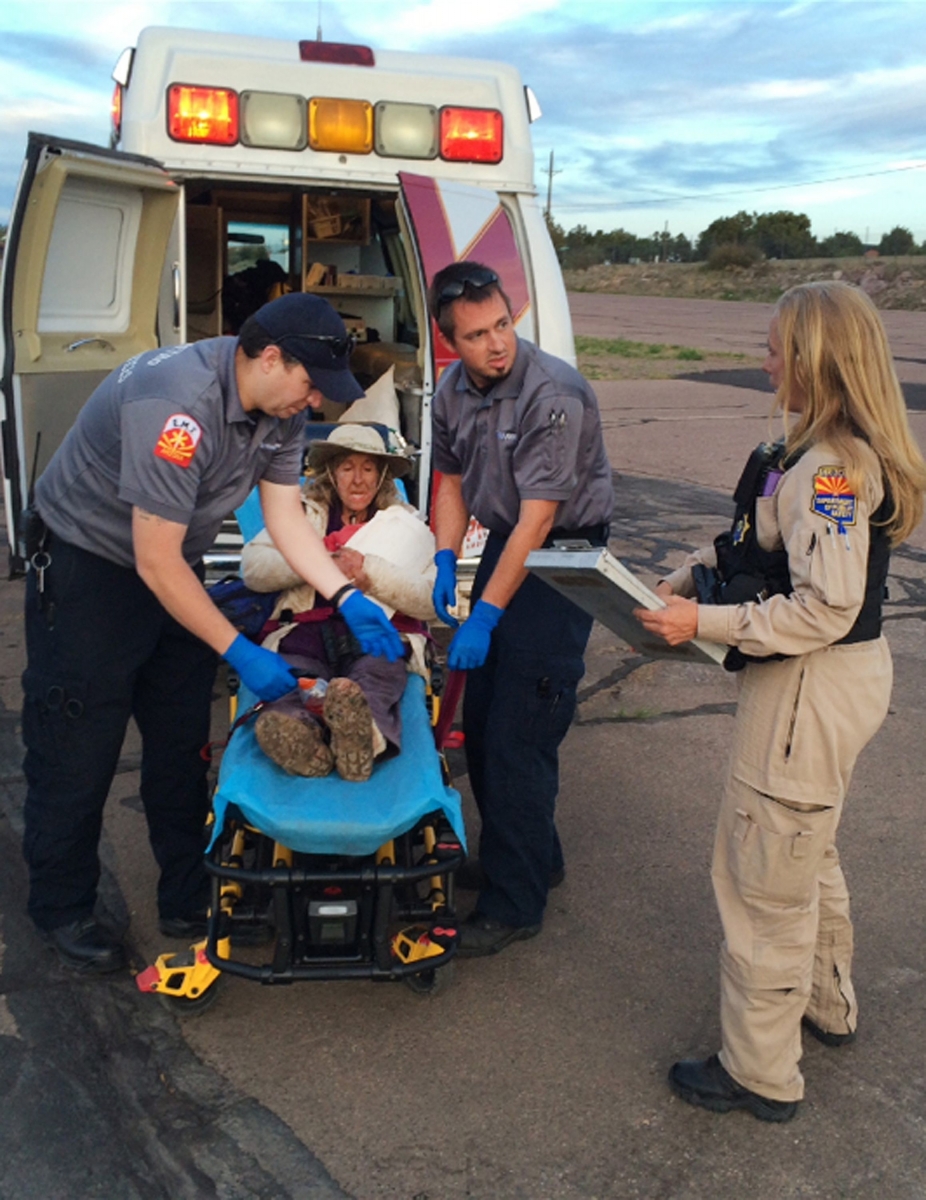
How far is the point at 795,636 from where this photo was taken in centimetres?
239

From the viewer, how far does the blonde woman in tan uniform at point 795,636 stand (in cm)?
235

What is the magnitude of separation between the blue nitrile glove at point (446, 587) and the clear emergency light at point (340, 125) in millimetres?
2762

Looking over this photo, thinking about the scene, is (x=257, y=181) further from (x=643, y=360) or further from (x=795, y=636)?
(x=643, y=360)

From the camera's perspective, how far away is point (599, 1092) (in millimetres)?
2773

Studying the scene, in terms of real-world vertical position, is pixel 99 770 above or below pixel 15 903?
above

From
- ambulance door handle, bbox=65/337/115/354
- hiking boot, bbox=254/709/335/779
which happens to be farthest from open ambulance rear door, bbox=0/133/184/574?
hiking boot, bbox=254/709/335/779

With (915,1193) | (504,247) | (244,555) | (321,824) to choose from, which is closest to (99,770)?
(321,824)

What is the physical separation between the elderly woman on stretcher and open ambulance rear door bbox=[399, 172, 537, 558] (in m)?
1.03

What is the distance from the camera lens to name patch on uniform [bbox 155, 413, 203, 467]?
279 centimetres

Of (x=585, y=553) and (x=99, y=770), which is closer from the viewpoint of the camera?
(x=585, y=553)

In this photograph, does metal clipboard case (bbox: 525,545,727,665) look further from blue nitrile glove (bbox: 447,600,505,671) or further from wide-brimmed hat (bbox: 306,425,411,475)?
wide-brimmed hat (bbox: 306,425,411,475)

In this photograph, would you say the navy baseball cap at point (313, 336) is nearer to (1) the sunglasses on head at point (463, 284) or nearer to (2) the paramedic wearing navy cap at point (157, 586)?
(2) the paramedic wearing navy cap at point (157, 586)

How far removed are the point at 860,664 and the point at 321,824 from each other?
133cm

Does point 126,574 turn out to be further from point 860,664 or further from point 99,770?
point 860,664
